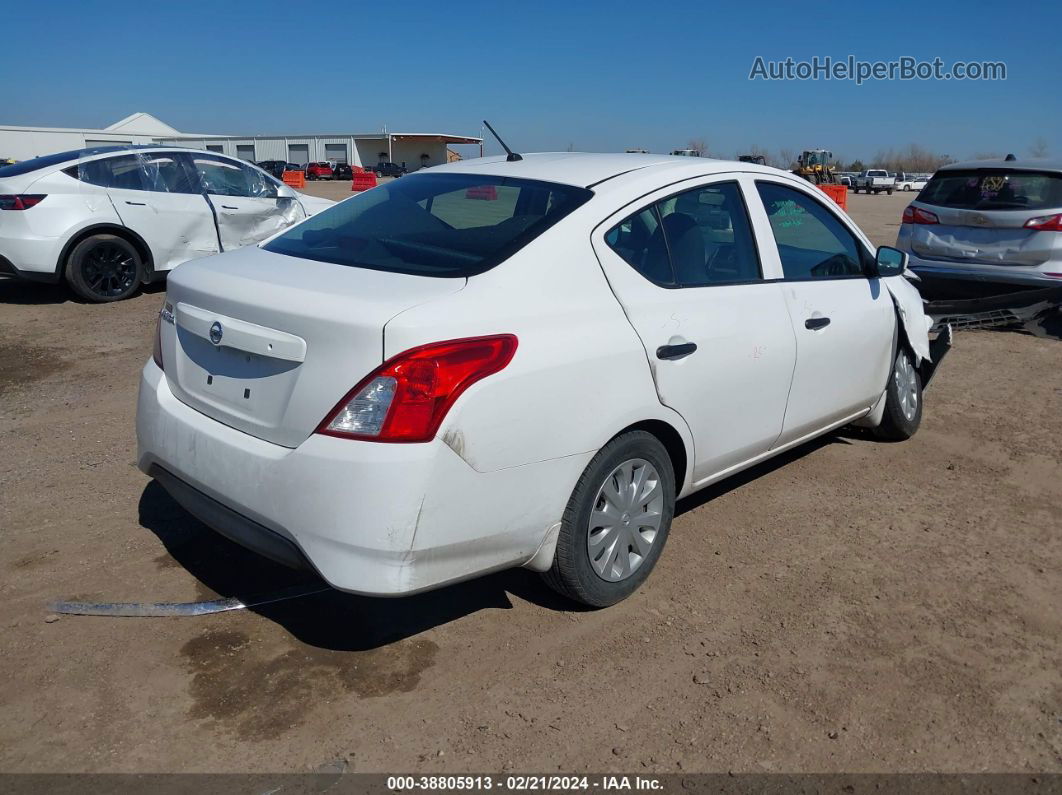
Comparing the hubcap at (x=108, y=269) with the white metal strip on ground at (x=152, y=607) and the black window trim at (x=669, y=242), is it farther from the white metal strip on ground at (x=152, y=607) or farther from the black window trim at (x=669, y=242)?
the black window trim at (x=669, y=242)

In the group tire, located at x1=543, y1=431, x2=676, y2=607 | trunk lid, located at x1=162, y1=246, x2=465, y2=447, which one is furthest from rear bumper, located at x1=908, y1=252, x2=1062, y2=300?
trunk lid, located at x1=162, y1=246, x2=465, y2=447

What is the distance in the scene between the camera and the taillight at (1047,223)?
318 inches

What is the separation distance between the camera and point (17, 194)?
331 inches

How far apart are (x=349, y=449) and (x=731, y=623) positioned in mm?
1704

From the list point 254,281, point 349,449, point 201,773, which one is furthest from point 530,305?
point 201,773

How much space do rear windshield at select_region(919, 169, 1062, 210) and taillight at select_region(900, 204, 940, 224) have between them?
5.3 inches

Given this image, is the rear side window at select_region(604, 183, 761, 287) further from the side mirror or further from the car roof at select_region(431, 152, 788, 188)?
the side mirror

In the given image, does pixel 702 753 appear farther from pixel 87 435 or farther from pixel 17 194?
pixel 17 194

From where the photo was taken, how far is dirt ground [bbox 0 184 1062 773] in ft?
8.80

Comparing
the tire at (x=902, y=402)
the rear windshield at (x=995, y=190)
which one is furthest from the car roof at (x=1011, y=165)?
the tire at (x=902, y=402)

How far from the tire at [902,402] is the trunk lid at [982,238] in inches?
144

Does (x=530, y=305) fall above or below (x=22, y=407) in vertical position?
above

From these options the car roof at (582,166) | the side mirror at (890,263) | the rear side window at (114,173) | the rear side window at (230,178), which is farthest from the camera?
the rear side window at (230,178)

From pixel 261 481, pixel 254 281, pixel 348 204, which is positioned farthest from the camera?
pixel 348 204
